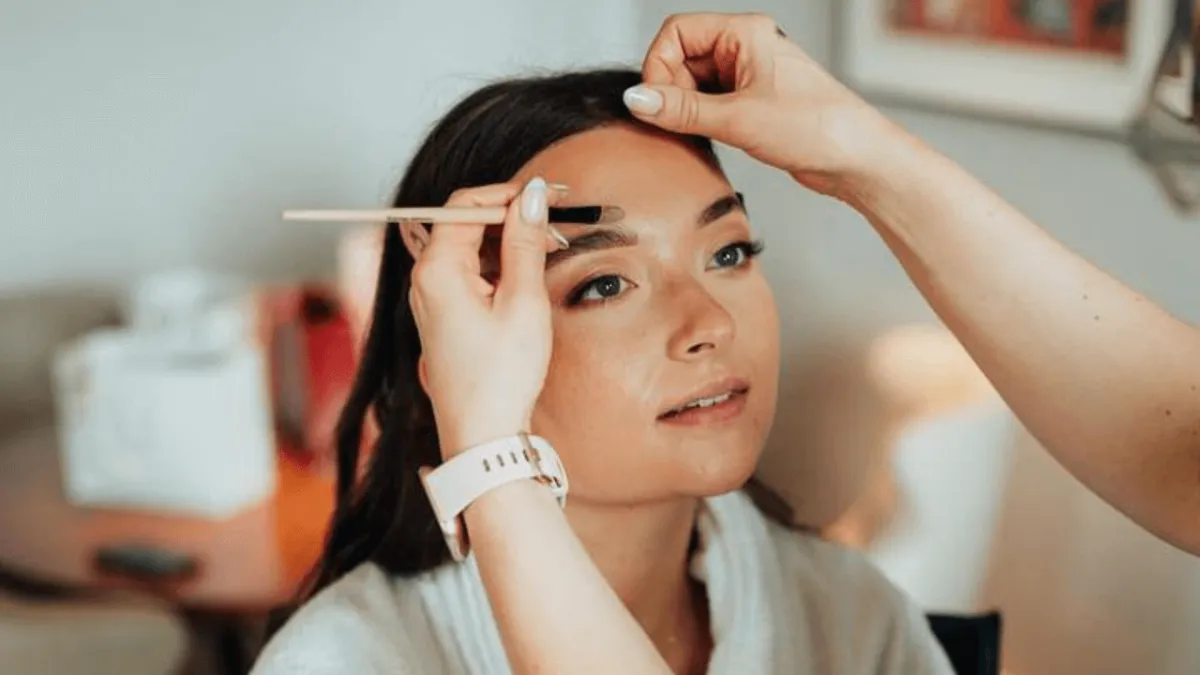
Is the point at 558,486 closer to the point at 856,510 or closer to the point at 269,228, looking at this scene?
the point at 856,510

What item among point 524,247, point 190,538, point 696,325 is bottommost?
point 190,538

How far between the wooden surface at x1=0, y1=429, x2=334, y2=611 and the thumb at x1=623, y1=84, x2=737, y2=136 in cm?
99

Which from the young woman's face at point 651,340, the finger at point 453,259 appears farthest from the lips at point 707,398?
the finger at point 453,259

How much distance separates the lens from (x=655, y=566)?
1203 millimetres

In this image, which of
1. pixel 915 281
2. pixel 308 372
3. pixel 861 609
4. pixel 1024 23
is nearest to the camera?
pixel 915 281

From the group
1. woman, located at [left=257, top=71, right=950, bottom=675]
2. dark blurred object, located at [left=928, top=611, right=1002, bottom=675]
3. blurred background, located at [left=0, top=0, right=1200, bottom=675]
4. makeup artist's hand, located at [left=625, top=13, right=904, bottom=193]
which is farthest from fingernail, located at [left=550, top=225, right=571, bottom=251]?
blurred background, located at [left=0, top=0, right=1200, bottom=675]

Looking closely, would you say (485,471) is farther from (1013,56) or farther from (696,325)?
(1013,56)

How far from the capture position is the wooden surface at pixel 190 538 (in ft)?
5.89

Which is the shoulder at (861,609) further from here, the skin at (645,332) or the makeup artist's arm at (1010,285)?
the makeup artist's arm at (1010,285)

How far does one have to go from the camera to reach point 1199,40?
1.41 m

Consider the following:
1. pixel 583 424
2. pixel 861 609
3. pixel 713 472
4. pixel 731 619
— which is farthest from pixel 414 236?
pixel 861 609

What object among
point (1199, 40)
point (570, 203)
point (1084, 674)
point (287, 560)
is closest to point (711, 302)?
point (570, 203)

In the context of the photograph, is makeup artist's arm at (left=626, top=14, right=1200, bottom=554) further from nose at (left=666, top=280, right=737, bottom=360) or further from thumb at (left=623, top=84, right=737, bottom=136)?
nose at (left=666, top=280, right=737, bottom=360)

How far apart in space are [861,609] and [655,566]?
23cm
